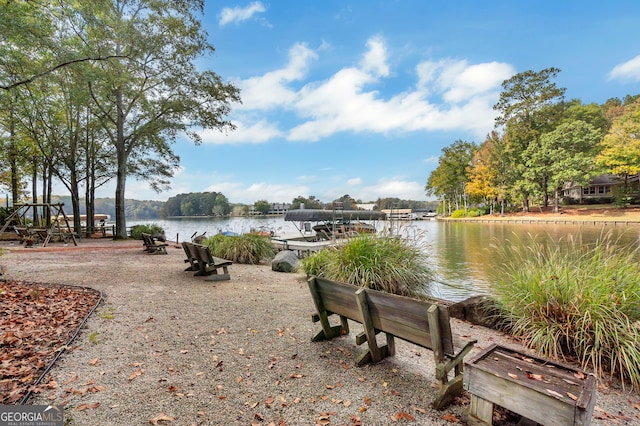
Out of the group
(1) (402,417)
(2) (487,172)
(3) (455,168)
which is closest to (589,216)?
(2) (487,172)

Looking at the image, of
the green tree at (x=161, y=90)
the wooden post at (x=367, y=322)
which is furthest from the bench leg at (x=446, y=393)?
the green tree at (x=161, y=90)

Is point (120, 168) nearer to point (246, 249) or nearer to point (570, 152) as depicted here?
point (246, 249)

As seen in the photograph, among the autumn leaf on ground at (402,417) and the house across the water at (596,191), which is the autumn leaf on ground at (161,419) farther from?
the house across the water at (596,191)

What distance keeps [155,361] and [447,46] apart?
1175cm

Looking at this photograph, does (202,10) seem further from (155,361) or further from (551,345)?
(551,345)

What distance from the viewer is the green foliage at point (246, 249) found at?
965 centimetres

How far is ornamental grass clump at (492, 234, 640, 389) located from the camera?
9.62 ft

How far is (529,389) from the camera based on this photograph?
1775 millimetres

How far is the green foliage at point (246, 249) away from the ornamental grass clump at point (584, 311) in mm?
7192

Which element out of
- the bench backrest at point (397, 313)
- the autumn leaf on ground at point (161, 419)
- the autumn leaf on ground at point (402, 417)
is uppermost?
the bench backrest at point (397, 313)

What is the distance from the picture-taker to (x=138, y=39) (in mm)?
11906

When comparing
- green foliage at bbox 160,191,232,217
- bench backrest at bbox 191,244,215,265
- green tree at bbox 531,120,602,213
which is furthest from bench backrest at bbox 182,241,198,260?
green foliage at bbox 160,191,232,217

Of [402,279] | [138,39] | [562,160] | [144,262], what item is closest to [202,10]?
[138,39]

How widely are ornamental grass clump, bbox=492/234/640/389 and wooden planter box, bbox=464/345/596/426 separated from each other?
1332 mm
